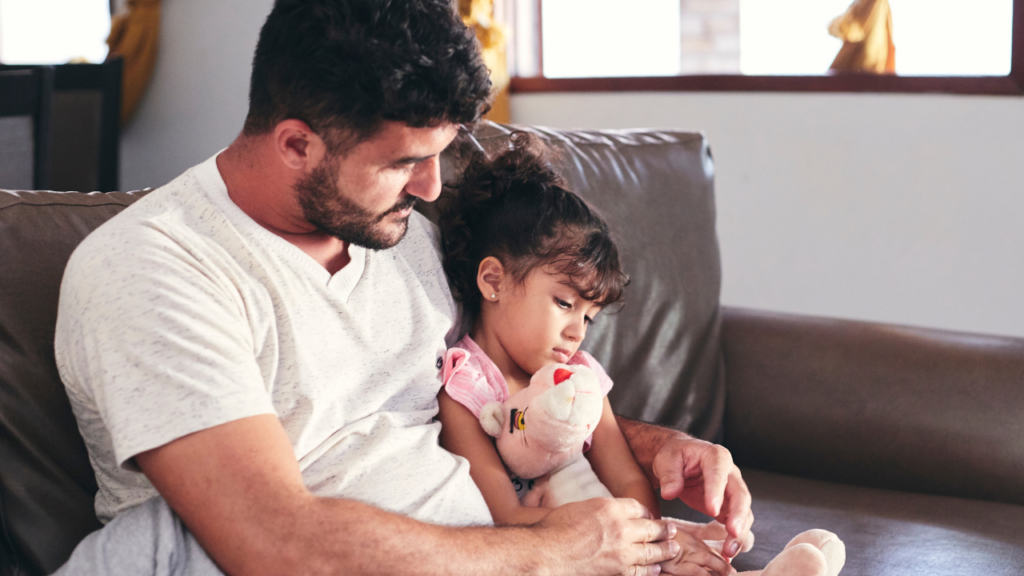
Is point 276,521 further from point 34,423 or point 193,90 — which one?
point 193,90

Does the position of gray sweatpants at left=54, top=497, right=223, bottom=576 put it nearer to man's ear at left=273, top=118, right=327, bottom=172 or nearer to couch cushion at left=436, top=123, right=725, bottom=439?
man's ear at left=273, top=118, right=327, bottom=172

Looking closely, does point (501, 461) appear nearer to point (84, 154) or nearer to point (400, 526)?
point (400, 526)

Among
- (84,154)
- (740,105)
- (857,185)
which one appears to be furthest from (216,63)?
(857,185)

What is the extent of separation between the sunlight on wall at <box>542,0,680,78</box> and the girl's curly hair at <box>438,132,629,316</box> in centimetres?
172

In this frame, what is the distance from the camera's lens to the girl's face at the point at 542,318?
1192mm

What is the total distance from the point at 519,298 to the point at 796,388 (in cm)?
66

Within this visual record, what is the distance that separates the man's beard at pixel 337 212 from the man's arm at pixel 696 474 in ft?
1.65

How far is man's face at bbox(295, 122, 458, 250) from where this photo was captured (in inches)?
38.4

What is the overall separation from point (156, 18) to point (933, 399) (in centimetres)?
325

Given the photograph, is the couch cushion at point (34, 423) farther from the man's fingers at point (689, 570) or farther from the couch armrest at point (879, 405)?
the couch armrest at point (879, 405)

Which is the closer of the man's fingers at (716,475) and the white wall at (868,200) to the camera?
the man's fingers at (716,475)

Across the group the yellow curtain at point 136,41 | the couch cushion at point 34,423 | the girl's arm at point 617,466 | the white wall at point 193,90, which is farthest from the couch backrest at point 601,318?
the yellow curtain at point 136,41

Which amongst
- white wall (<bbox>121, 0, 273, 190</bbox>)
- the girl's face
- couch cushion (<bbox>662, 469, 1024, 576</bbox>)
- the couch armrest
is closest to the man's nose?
the girl's face

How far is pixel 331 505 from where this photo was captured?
0.85m
